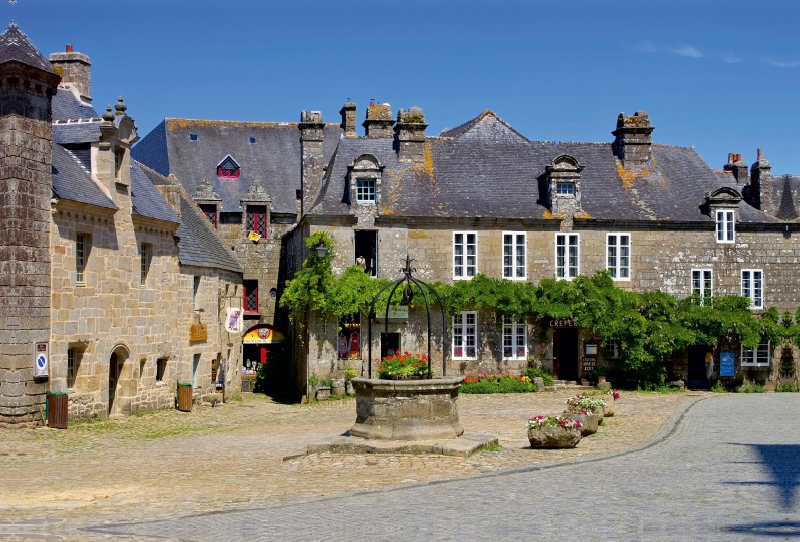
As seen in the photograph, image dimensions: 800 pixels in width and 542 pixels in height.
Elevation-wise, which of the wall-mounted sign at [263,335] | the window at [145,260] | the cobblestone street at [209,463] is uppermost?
the window at [145,260]

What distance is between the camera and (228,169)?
37406mm

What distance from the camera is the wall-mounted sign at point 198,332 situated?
26603 millimetres

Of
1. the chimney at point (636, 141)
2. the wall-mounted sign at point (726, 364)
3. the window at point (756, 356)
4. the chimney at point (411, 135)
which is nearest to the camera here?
the wall-mounted sign at point (726, 364)

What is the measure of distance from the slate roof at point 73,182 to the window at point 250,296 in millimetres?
13736

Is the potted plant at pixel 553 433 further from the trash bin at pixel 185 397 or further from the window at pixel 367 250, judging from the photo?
the window at pixel 367 250

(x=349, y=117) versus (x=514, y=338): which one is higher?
(x=349, y=117)

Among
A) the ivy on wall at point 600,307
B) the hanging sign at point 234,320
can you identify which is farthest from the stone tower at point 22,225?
the hanging sign at point 234,320

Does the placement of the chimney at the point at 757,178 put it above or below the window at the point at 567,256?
→ above

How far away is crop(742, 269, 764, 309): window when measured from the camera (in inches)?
1197

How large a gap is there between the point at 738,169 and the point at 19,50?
2843 cm

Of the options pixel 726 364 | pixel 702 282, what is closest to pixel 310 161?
pixel 702 282

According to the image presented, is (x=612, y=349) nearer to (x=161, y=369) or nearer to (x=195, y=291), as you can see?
(x=195, y=291)

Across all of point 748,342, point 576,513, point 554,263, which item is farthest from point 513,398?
point 576,513

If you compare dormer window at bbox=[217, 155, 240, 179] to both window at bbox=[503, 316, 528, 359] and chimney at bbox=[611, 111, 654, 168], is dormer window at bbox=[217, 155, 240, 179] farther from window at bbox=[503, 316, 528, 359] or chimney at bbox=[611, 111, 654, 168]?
chimney at bbox=[611, 111, 654, 168]
